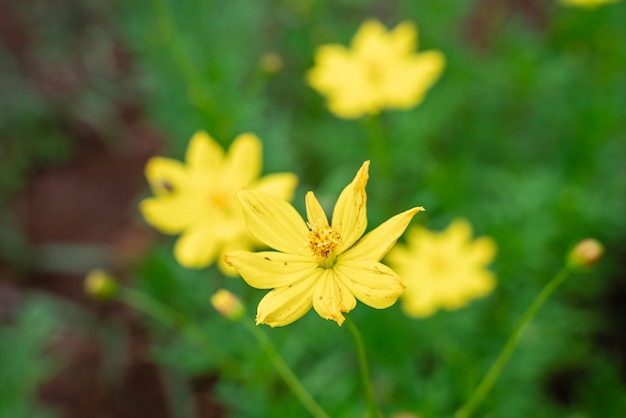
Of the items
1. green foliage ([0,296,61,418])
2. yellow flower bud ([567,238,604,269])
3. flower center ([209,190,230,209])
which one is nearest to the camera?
yellow flower bud ([567,238,604,269])

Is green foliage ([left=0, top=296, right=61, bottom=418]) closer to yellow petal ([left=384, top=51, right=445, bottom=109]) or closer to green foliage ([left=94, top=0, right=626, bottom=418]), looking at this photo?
green foliage ([left=94, top=0, right=626, bottom=418])

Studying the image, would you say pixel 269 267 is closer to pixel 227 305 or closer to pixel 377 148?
pixel 227 305

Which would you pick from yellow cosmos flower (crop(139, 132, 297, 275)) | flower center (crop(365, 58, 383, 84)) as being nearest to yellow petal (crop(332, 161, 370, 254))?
yellow cosmos flower (crop(139, 132, 297, 275))

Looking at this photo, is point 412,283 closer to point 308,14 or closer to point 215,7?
point 308,14

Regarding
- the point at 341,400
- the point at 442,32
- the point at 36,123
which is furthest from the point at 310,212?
the point at 36,123

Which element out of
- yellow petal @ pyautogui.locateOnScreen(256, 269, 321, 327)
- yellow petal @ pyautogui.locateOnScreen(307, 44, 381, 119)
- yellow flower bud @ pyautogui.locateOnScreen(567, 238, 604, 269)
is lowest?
yellow petal @ pyautogui.locateOnScreen(256, 269, 321, 327)

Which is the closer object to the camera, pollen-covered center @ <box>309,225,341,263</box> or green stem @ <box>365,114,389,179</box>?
pollen-covered center @ <box>309,225,341,263</box>

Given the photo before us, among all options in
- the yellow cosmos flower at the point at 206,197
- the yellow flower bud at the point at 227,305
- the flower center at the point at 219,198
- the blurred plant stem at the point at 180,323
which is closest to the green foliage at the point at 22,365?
the blurred plant stem at the point at 180,323
